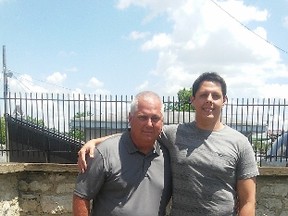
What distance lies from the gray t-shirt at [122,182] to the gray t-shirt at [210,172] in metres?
0.13

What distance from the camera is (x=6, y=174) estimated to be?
4922 millimetres

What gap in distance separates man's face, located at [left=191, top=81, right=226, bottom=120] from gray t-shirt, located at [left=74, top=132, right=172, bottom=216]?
1.32 feet

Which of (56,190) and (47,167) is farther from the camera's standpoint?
(56,190)

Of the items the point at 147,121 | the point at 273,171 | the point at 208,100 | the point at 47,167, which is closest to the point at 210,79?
the point at 208,100

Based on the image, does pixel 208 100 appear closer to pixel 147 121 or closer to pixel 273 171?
pixel 147 121

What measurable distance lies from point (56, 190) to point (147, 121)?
3562mm

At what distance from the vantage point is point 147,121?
2078 mm

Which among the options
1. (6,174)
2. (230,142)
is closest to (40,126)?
(6,174)

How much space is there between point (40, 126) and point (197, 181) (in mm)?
4440

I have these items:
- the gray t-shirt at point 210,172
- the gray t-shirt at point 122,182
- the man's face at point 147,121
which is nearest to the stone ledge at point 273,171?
the gray t-shirt at point 210,172

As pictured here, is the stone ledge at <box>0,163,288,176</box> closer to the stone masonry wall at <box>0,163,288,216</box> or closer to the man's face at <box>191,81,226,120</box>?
the stone masonry wall at <box>0,163,288,216</box>

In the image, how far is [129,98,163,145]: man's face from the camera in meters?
2.08

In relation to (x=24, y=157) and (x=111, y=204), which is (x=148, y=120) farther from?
(x=24, y=157)

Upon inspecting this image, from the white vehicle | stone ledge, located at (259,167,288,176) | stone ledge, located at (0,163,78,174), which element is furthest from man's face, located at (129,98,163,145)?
the white vehicle
